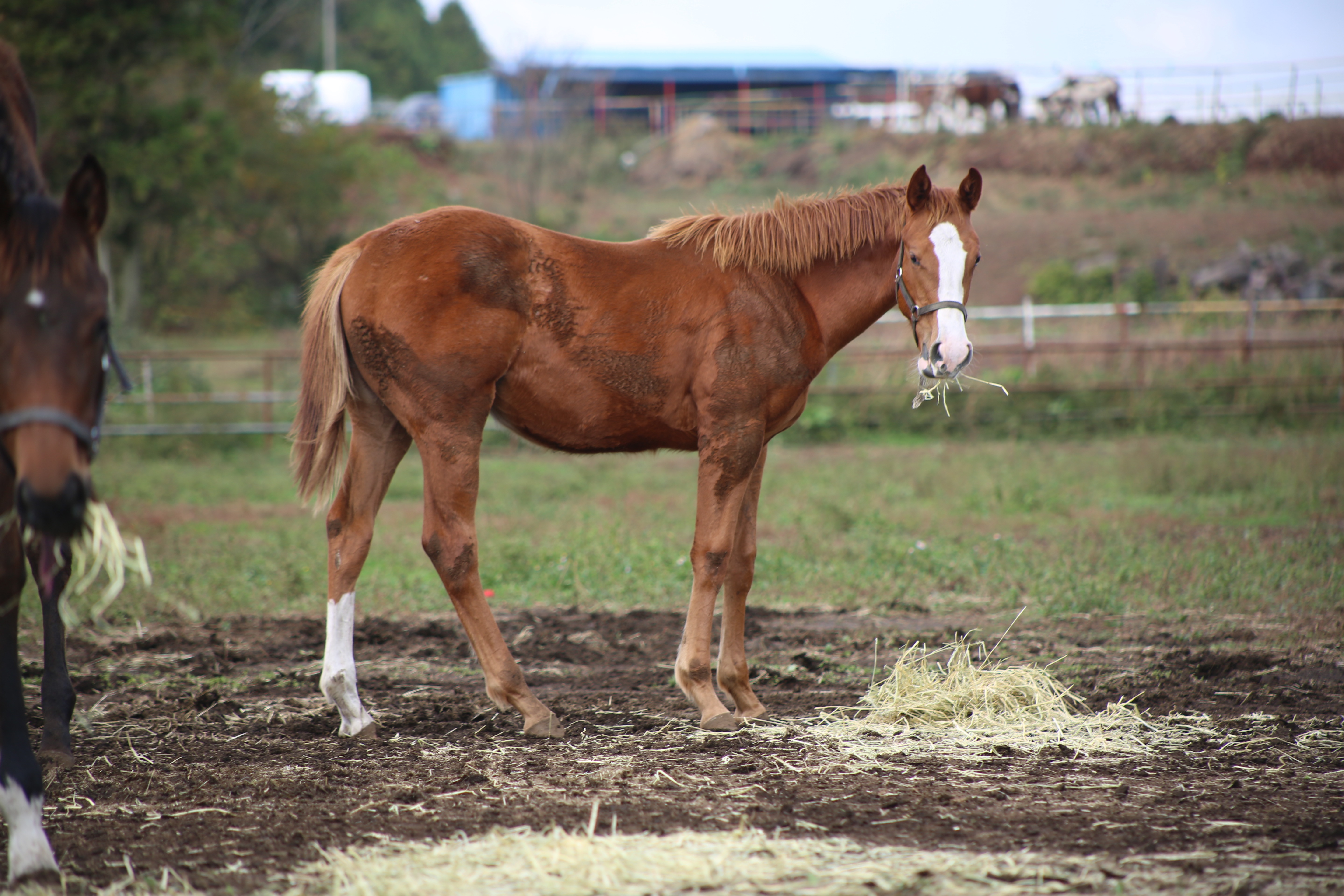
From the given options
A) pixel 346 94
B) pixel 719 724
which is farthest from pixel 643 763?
pixel 346 94

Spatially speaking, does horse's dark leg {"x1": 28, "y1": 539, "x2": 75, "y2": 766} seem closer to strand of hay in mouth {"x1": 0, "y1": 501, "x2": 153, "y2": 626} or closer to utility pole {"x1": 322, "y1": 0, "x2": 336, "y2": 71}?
strand of hay in mouth {"x1": 0, "y1": 501, "x2": 153, "y2": 626}

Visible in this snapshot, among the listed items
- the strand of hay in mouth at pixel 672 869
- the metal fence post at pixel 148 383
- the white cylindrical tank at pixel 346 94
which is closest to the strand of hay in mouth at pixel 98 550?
the strand of hay in mouth at pixel 672 869

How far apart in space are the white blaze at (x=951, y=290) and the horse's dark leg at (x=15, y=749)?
3.42m

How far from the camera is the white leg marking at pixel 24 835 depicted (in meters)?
2.96

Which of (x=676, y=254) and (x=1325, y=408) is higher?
(x=676, y=254)

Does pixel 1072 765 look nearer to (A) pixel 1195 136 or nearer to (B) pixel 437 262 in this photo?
(B) pixel 437 262

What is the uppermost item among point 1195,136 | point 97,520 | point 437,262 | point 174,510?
point 1195,136

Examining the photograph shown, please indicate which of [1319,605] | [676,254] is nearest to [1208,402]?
[1319,605]

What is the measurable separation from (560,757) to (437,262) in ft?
6.86

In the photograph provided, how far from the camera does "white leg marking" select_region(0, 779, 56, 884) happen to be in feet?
9.70

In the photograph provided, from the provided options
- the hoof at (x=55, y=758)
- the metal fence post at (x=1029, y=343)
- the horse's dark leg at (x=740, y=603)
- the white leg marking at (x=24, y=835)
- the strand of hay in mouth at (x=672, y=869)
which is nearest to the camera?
the strand of hay in mouth at (x=672, y=869)

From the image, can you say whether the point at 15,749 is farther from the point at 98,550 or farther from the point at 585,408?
the point at 585,408

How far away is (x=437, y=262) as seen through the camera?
453 cm

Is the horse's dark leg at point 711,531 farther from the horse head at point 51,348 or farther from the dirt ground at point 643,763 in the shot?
the horse head at point 51,348
